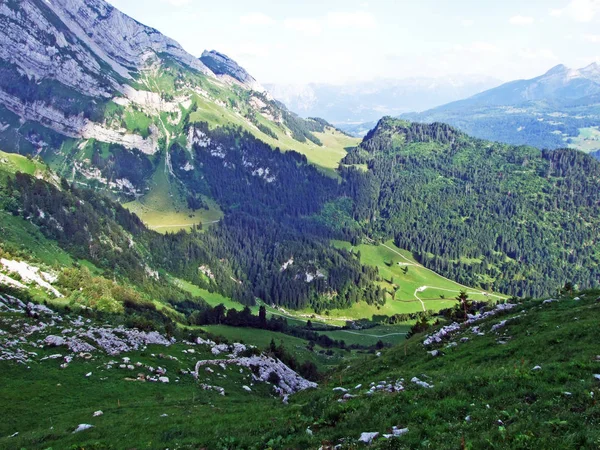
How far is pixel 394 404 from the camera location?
971 inches

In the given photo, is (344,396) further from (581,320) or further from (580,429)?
(581,320)

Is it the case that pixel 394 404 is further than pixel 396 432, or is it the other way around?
pixel 394 404

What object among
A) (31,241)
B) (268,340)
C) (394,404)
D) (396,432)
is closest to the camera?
(396,432)

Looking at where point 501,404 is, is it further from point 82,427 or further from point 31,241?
point 31,241

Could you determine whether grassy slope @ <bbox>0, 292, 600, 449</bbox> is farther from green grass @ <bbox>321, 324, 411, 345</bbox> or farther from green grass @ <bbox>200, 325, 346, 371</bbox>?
green grass @ <bbox>321, 324, 411, 345</bbox>

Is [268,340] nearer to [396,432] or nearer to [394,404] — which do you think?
[394,404]

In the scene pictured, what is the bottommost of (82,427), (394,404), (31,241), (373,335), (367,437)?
(373,335)

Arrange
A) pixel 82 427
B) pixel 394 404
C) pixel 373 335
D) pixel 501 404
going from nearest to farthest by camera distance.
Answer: pixel 501 404, pixel 394 404, pixel 82 427, pixel 373 335

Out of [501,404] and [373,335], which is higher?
[501,404]

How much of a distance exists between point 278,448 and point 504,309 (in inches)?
1841

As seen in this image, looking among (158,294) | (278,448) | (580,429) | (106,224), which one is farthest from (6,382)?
(106,224)

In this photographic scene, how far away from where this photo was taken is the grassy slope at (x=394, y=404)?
18.8 metres

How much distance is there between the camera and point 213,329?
411 feet

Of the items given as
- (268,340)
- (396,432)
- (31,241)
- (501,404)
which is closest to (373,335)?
(268,340)
